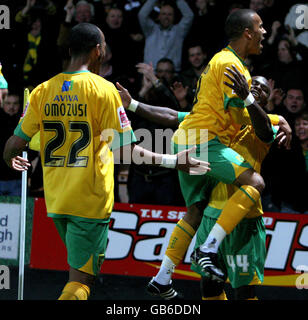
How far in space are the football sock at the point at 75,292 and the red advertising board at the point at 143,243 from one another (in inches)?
121

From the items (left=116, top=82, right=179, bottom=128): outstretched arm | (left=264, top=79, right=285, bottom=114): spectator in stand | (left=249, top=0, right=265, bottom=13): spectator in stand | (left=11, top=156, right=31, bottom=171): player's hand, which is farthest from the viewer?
(left=249, top=0, right=265, bottom=13): spectator in stand

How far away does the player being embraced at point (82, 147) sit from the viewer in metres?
3.88

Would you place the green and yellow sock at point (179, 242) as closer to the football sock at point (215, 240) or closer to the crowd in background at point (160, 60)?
the football sock at point (215, 240)

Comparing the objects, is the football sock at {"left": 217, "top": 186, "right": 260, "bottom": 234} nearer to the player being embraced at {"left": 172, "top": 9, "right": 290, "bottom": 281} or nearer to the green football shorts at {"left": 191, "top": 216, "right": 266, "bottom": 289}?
the player being embraced at {"left": 172, "top": 9, "right": 290, "bottom": 281}

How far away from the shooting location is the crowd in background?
7.39m

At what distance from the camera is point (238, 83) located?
172 inches

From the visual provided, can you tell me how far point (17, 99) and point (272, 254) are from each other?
3788mm

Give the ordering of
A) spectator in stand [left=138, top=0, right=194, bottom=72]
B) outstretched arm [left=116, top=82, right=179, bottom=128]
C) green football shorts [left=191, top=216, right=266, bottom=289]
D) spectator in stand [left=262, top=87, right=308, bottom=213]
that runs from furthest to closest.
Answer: spectator in stand [left=138, top=0, right=194, bottom=72] → spectator in stand [left=262, top=87, right=308, bottom=213] → outstretched arm [left=116, top=82, right=179, bottom=128] → green football shorts [left=191, top=216, right=266, bottom=289]

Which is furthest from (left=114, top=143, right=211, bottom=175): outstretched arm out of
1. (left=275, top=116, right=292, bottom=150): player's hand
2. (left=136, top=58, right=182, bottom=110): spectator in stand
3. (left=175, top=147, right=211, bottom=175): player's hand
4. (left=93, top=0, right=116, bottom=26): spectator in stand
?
(left=93, top=0, right=116, bottom=26): spectator in stand

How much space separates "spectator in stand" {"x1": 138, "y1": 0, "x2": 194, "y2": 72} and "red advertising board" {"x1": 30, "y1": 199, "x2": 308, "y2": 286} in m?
2.26

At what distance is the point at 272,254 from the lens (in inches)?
267

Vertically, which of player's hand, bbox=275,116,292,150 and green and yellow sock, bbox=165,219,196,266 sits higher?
player's hand, bbox=275,116,292,150
